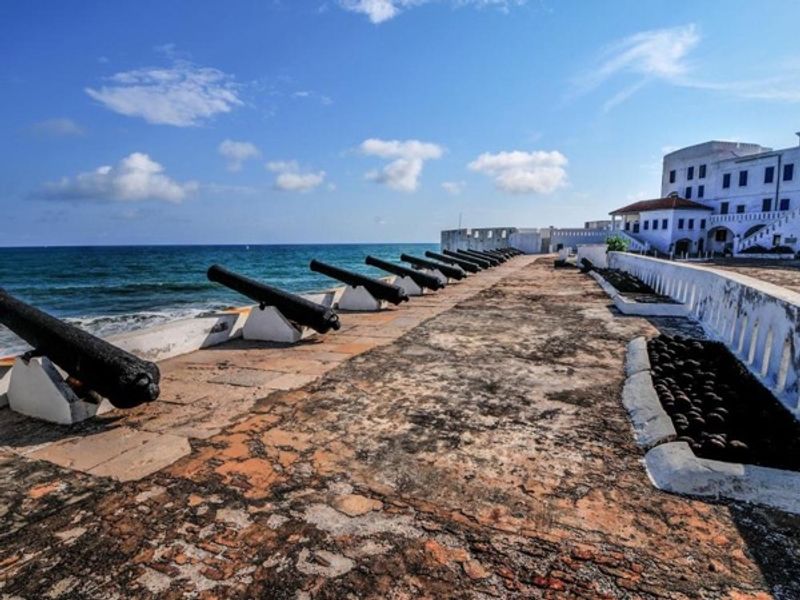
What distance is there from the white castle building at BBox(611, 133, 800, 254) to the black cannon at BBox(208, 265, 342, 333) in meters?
37.6

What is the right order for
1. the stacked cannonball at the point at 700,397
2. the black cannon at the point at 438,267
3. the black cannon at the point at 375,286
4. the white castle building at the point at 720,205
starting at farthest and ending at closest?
the white castle building at the point at 720,205
the black cannon at the point at 438,267
the black cannon at the point at 375,286
the stacked cannonball at the point at 700,397

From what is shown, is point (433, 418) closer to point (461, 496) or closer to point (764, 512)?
point (461, 496)

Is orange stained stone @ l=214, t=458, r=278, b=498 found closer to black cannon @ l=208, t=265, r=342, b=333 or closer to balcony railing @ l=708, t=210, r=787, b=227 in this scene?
black cannon @ l=208, t=265, r=342, b=333

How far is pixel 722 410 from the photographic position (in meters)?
3.49

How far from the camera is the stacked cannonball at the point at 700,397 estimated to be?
117 inches

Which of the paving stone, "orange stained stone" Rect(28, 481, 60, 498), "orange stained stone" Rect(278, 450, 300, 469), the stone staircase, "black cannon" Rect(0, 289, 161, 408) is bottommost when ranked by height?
"orange stained stone" Rect(28, 481, 60, 498)

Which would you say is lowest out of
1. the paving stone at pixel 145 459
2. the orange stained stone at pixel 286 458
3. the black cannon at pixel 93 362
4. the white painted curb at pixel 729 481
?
the paving stone at pixel 145 459

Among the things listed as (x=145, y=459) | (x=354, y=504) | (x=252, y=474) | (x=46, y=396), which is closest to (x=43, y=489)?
(x=145, y=459)

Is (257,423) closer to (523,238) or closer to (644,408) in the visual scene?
(644,408)

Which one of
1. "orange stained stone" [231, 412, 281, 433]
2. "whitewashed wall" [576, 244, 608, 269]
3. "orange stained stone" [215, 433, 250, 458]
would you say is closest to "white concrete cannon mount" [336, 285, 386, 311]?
"orange stained stone" [231, 412, 281, 433]

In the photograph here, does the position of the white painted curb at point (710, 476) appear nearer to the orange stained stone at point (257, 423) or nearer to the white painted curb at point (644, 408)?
the white painted curb at point (644, 408)

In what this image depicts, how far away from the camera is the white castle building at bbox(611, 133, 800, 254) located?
119 feet

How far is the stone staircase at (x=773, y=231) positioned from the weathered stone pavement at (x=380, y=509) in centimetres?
3760

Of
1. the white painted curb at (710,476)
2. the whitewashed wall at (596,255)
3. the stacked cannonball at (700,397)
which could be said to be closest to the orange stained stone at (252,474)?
the white painted curb at (710,476)
